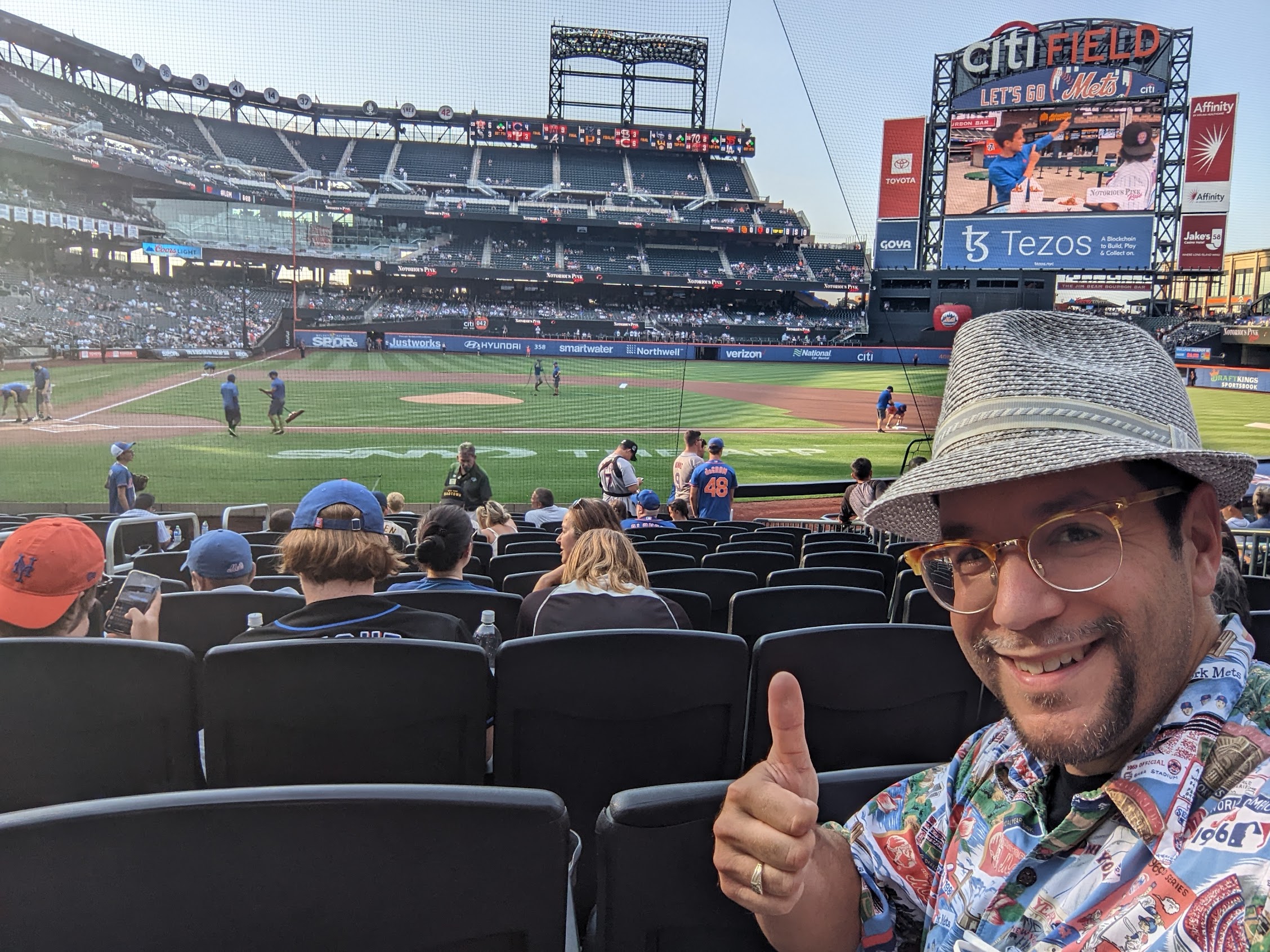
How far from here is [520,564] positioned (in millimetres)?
6520

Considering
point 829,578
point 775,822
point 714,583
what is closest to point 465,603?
point 714,583

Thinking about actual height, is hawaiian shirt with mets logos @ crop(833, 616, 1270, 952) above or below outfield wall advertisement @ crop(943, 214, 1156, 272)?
below

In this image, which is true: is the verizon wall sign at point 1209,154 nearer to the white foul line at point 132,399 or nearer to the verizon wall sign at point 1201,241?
the verizon wall sign at point 1201,241

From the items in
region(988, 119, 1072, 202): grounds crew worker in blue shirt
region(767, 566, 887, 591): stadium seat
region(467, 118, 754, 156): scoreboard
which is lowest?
region(767, 566, 887, 591): stadium seat

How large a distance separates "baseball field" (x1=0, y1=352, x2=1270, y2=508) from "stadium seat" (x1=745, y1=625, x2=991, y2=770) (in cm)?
790

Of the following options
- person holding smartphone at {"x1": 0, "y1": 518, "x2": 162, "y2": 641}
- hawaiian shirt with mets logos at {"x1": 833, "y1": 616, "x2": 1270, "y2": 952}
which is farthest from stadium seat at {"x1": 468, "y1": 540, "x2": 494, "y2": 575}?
hawaiian shirt with mets logos at {"x1": 833, "y1": 616, "x2": 1270, "y2": 952}

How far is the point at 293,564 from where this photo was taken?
351cm

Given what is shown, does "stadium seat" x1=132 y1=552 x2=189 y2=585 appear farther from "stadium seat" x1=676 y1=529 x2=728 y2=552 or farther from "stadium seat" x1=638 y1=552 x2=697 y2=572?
"stadium seat" x1=676 y1=529 x2=728 y2=552

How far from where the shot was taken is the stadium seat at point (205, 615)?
4086 millimetres

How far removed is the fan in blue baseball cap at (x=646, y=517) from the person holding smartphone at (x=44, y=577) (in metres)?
6.60

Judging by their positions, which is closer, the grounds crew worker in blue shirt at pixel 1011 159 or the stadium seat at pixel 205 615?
the stadium seat at pixel 205 615

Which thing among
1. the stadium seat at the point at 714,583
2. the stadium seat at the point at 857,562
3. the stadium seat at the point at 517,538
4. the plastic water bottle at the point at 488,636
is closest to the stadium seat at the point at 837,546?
the stadium seat at the point at 857,562

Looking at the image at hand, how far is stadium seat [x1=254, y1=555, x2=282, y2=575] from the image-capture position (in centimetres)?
699

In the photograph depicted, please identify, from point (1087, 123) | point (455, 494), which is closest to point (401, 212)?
point (1087, 123)
